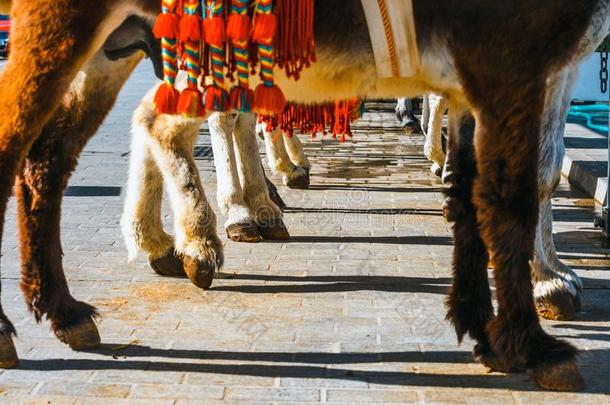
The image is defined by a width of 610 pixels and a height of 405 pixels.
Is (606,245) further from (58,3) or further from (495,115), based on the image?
(58,3)

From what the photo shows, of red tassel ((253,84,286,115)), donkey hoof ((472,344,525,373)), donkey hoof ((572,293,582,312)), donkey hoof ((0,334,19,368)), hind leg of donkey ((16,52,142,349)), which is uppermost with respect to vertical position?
red tassel ((253,84,286,115))

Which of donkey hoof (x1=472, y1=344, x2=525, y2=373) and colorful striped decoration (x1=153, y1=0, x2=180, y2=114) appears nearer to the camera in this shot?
colorful striped decoration (x1=153, y1=0, x2=180, y2=114)

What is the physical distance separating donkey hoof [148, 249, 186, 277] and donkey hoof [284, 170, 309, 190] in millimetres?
2984

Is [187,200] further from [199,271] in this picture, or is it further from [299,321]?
[299,321]

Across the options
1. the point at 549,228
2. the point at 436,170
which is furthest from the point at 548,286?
the point at 436,170

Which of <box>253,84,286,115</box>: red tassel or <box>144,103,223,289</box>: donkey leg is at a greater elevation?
<box>253,84,286,115</box>: red tassel

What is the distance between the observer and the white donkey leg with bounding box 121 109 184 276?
5.81m

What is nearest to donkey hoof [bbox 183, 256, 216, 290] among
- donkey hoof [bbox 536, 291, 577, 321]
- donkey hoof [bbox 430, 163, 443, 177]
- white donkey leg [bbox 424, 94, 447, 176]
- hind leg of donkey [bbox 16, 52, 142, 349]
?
hind leg of donkey [bbox 16, 52, 142, 349]

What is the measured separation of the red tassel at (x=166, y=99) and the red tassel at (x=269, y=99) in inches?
13.3

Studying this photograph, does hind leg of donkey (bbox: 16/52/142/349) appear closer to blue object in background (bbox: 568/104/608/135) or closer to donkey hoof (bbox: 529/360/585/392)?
donkey hoof (bbox: 529/360/585/392)

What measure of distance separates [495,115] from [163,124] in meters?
2.24

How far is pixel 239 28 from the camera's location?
13.1ft

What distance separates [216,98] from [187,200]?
4.87 feet

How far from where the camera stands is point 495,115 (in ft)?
13.2
